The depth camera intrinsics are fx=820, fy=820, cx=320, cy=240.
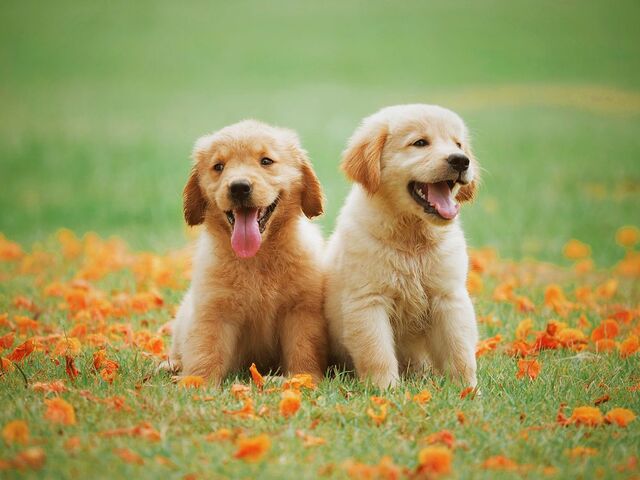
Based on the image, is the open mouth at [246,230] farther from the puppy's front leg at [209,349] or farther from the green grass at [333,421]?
the green grass at [333,421]

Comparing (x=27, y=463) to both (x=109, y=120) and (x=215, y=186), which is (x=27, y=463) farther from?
(x=109, y=120)

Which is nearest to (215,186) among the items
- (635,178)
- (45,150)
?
(635,178)

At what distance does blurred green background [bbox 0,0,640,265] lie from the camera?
9.74 m

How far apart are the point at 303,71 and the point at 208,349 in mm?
18010

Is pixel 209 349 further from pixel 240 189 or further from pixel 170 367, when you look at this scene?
pixel 240 189

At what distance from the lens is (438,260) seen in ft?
12.7

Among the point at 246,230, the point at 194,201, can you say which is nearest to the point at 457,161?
the point at 246,230

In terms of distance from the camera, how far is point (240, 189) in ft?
12.4

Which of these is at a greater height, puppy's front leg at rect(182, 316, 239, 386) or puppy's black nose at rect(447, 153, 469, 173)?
puppy's black nose at rect(447, 153, 469, 173)

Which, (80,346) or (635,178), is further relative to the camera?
(635,178)

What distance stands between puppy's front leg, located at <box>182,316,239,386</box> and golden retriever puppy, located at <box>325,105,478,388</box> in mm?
530

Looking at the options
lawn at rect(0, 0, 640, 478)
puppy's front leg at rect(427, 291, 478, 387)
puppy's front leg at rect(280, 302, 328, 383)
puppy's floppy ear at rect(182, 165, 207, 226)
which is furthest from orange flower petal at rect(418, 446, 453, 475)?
puppy's floppy ear at rect(182, 165, 207, 226)

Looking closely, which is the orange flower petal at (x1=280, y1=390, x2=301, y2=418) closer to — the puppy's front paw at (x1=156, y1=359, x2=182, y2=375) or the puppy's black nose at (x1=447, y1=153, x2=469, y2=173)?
the puppy's front paw at (x1=156, y1=359, x2=182, y2=375)

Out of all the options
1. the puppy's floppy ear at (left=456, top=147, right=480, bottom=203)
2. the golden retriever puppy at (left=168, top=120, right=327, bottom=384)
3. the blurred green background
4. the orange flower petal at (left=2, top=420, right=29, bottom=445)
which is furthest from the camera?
the blurred green background
